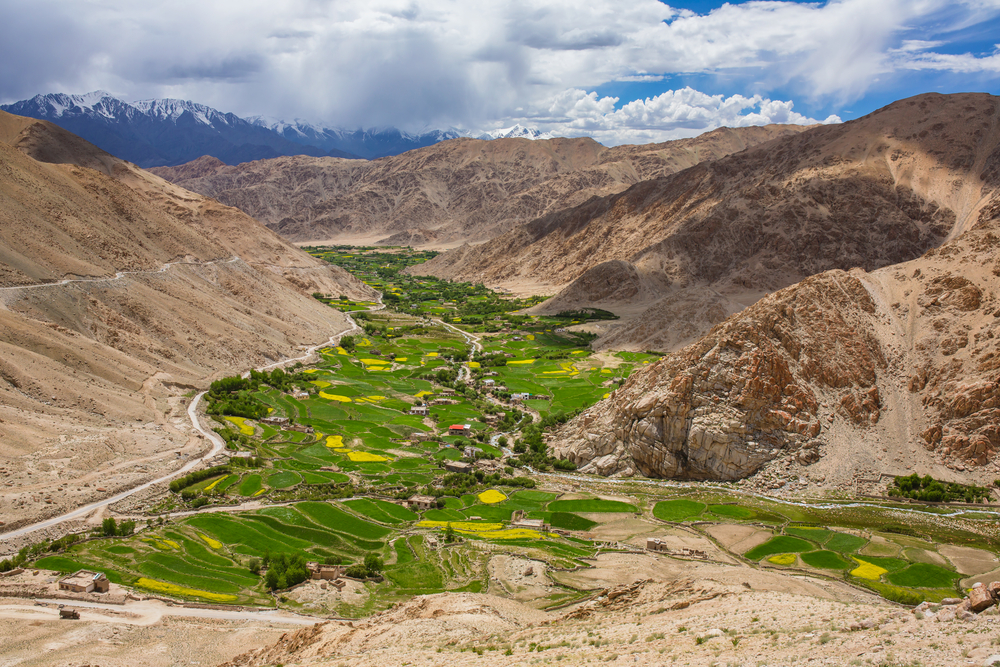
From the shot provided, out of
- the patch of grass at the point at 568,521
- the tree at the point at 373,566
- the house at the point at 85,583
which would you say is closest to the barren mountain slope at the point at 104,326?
the house at the point at 85,583

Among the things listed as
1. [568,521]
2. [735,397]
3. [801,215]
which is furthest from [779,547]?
[801,215]

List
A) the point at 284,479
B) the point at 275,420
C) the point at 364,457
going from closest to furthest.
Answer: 1. the point at 284,479
2. the point at 364,457
3. the point at 275,420

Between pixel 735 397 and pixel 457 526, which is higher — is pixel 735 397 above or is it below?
above

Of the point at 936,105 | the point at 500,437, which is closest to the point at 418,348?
the point at 500,437

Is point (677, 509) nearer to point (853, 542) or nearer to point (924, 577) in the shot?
point (853, 542)

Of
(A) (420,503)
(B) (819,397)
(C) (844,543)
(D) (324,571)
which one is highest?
(B) (819,397)

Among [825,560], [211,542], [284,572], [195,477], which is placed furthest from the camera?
[195,477]

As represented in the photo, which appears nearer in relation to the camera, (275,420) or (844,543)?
(844,543)

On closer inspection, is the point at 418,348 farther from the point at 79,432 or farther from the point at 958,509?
the point at 958,509
